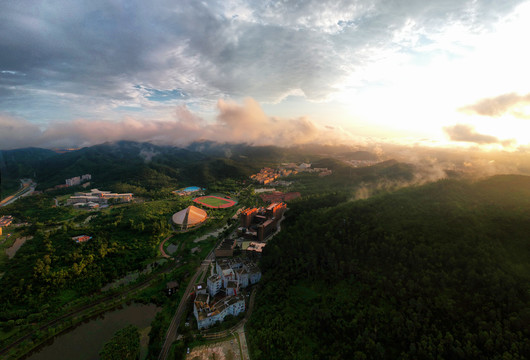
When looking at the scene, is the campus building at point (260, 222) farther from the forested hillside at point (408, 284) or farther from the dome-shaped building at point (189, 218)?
the dome-shaped building at point (189, 218)

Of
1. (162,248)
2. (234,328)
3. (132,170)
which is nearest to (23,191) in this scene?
(132,170)

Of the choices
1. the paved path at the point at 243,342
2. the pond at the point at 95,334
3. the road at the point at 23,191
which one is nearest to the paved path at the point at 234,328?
the paved path at the point at 243,342

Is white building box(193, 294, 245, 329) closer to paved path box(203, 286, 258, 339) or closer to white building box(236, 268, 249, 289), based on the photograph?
paved path box(203, 286, 258, 339)

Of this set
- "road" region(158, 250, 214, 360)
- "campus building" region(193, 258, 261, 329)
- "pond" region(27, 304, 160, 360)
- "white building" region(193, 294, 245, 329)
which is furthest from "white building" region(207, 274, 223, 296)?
"pond" region(27, 304, 160, 360)

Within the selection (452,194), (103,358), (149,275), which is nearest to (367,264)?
(452,194)

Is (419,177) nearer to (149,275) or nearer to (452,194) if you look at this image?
(452,194)

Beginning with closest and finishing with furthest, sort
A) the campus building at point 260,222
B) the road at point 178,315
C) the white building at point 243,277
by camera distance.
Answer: the road at point 178,315 → the white building at point 243,277 → the campus building at point 260,222

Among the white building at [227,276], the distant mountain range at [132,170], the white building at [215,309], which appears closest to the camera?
the white building at [215,309]
